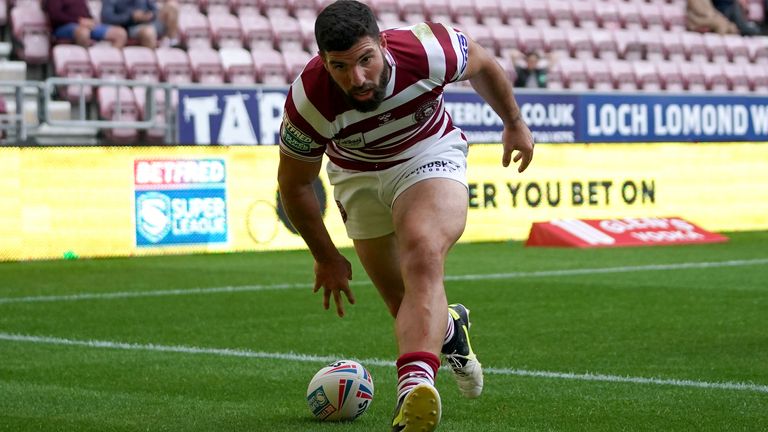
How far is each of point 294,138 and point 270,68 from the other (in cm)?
1472

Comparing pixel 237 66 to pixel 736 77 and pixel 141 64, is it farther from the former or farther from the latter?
pixel 736 77

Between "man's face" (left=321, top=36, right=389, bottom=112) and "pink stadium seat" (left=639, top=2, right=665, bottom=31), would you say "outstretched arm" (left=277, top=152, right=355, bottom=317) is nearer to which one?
"man's face" (left=321, top=36, right=389, bottom=112)

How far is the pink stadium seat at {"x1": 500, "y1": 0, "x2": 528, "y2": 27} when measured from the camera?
80.1 feet

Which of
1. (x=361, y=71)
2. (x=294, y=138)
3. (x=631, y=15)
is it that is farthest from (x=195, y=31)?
(x=361, y=71)

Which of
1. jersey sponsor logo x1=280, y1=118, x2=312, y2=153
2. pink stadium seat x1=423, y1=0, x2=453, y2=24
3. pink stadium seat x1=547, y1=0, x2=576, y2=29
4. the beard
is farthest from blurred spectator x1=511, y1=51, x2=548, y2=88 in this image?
the beard

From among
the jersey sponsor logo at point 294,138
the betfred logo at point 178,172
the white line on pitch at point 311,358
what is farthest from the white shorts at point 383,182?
the betfred logo at point 178,172

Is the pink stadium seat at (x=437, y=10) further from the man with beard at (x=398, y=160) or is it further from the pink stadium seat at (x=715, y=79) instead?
the man with beard at (x=398, y=160)

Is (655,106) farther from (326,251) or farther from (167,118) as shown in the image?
(326,251)

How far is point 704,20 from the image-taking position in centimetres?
2670

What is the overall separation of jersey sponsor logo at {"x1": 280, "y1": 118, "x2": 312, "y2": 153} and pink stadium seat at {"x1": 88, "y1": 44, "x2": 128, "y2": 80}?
13353mm

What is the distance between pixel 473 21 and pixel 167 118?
28.7ft

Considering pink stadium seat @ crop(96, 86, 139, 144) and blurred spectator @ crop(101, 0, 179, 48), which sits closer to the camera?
pink stadium seat @ crop(96, 86, 139, 144)

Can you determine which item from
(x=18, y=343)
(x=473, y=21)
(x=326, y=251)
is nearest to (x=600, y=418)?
(x=326, y=251)

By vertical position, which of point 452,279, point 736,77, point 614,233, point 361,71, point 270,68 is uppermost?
point 361,71
